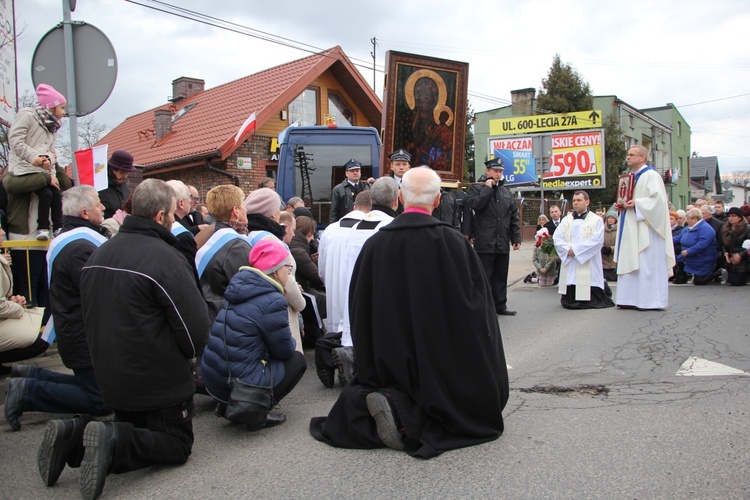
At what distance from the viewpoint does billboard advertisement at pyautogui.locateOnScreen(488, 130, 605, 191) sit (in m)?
31.7

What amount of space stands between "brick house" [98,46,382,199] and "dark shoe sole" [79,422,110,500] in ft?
49.6

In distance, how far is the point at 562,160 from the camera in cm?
3238

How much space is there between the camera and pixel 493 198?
9.01 m

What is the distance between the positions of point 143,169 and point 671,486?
21.2m

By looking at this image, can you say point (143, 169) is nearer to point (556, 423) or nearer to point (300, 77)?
point (300, 77)

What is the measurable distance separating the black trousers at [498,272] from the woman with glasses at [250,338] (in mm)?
5171

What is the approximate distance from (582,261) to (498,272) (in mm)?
1324

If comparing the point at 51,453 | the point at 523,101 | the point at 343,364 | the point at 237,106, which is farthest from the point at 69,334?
the point at 523,101

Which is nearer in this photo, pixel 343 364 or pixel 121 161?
pixel 343 364

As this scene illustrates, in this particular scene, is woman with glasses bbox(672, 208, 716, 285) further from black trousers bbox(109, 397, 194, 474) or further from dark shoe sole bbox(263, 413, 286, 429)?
black trousers bbox(109, 397, 194, 474)

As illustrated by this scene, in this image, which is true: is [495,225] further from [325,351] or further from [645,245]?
[325,351]

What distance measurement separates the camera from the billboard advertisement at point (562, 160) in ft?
104

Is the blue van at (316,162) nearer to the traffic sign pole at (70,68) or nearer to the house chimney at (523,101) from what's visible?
→ the traffic sign pole at (70,68)

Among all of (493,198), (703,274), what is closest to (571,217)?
(493,198)
